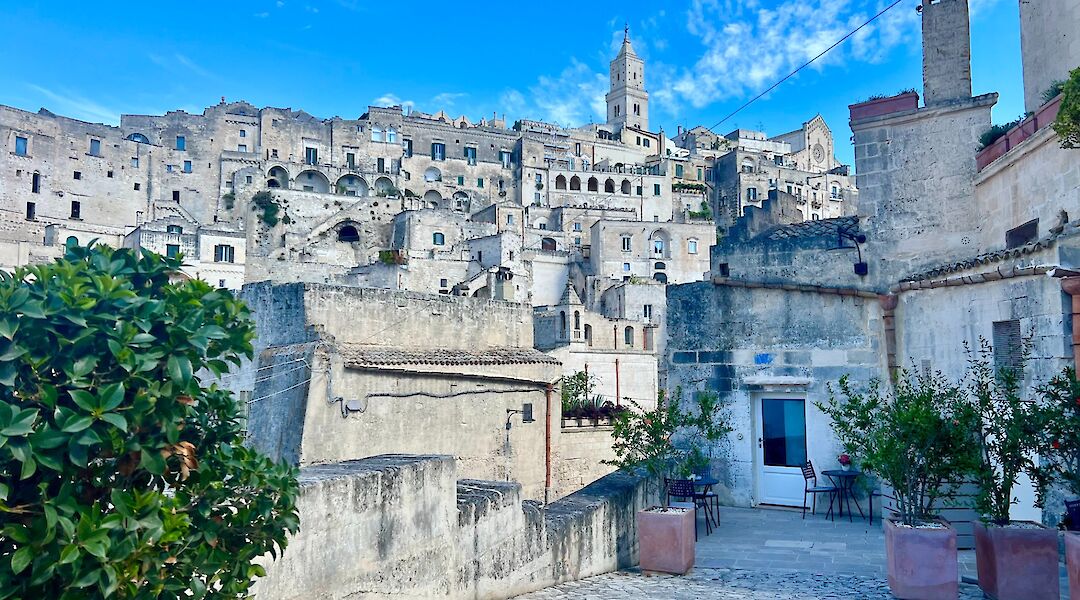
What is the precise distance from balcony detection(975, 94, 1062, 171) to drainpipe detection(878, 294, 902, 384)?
2125 mm

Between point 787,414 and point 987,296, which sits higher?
point 987,296

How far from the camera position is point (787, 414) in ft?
37.1

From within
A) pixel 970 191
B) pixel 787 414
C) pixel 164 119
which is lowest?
pixel 787 414

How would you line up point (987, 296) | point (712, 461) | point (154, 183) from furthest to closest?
point (154, 183)
point (712, 461)
point (987, 296)

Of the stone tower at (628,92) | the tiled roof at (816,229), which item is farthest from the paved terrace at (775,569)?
the stone tower at (628,92)

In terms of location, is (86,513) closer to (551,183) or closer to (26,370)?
(26,370)

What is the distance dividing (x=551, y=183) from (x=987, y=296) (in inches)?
2677

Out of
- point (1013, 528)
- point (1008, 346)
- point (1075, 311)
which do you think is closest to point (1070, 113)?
point (1075, 311)

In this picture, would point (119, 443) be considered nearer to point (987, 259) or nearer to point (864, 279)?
point (987, 259)

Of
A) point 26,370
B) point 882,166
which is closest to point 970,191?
point 882,166

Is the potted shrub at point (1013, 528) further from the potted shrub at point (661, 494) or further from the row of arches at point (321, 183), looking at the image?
the row of arches at point (321, 183)

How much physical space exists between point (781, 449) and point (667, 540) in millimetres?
→ 4018

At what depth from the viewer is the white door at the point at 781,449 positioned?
11.1 meters

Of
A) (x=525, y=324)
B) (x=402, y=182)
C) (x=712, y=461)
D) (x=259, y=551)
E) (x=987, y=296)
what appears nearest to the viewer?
(x=259, y=551)
